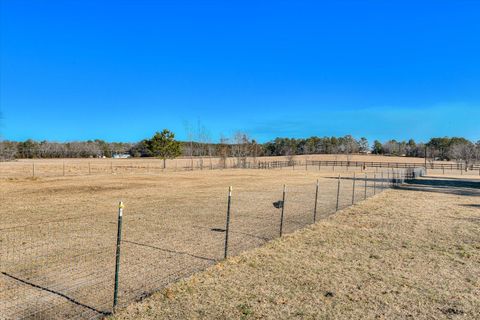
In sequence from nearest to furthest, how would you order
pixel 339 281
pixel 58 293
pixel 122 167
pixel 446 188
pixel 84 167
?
pixel 58 293
pixel 339 281
pixel 446 188
pixel 84 167
pixel 122 167

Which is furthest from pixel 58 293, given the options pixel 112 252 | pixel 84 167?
pixel 84 167

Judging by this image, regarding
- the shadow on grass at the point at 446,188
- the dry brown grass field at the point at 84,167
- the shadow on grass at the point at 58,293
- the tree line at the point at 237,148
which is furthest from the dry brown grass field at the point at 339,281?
the tree line at the point at 237,148

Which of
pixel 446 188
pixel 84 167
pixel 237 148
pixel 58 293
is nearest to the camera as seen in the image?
pixel 58 293

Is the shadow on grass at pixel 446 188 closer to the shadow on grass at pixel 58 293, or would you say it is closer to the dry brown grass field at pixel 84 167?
the shadow on grass at pixel 58 293

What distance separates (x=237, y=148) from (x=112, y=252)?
71.8 metres

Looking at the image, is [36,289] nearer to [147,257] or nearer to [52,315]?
[52,315]

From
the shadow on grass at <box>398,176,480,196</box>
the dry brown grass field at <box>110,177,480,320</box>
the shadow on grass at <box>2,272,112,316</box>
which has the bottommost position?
the shadow on grass at <box>2,272,112,316</box>

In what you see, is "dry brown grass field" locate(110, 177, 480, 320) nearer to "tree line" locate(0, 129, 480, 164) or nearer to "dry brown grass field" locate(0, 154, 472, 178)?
"dry brown grass field" locate(0, 154, 472, 178)

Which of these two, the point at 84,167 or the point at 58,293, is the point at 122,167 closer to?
the point at 84,167

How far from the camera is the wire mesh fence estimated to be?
5.18 m

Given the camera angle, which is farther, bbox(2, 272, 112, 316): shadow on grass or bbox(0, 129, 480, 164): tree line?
bbox(0, 129, 480, 164): tree line

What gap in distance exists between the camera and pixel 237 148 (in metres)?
79.5

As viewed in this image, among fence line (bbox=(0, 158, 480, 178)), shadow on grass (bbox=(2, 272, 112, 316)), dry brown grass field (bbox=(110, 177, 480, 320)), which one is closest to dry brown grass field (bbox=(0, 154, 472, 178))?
fence line (bbox=(0, 158, 480, 178))

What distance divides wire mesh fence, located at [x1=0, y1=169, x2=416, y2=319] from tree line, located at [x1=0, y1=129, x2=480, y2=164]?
52.0 m
